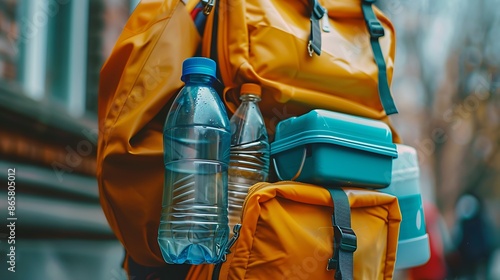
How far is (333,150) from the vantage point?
4.78 ft

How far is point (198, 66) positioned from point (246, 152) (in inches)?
12.4

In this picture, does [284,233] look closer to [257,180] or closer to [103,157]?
[257,180]

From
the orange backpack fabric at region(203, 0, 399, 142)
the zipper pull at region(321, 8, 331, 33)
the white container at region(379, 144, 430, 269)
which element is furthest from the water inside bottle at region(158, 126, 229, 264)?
the white container at region(379, 144, 430, 269)

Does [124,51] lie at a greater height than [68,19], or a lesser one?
lesser

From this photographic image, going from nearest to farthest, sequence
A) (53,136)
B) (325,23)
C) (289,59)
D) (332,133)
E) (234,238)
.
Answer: (234,238) → (332,133) → (289,59) → (325,23) → (53,136)

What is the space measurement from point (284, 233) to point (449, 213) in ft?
22.5

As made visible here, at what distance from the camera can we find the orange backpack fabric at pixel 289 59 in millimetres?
1543

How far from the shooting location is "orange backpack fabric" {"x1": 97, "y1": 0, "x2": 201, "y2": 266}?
146 cm

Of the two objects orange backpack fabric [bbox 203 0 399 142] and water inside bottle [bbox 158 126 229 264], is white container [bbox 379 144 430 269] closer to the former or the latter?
orange backpack fabric [bbox 203 0 399 142]

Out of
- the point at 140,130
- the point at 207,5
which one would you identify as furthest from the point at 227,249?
the point at 207,5

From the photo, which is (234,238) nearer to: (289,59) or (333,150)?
(333,150)

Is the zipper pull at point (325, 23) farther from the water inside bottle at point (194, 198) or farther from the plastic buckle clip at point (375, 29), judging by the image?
the water inside bottle at point (194, 198)

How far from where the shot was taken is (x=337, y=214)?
4.66 feet

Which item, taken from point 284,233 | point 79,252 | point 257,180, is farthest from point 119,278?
point 284,233
